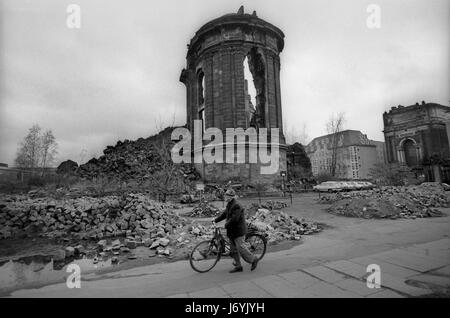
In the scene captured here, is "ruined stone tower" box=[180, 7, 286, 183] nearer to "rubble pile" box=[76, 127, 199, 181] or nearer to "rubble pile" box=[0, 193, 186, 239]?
"rubble pile" box=[76, 127, 199, 181]

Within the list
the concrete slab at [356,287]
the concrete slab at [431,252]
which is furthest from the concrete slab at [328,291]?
the concrete slab at [431,252]

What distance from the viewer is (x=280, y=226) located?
370 inches

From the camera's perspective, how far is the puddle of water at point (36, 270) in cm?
546

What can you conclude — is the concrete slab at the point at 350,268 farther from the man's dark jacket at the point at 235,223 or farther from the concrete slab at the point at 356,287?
the man's dark jacket at the point at 235,223

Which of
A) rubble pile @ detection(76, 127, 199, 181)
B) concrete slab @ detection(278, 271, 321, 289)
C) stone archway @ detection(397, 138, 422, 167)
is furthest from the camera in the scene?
stone archway @ detection(397, 138, 422, 167)

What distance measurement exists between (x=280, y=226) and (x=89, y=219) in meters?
7.12

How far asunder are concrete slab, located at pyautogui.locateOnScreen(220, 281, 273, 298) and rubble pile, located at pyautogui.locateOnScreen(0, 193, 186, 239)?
458 cm

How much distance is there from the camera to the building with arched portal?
53250 millimetres

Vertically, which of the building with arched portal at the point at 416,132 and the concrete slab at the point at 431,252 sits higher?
the building with arched portal at the point at 416,132

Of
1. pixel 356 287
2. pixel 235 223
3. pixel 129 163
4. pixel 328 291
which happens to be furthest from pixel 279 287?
pixel 129 163

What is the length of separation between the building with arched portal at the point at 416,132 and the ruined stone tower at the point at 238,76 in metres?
36.2

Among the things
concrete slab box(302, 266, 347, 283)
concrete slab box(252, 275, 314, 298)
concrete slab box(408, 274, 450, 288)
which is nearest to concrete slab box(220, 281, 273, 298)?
concrete slab box(252, 275, 314, 298)
